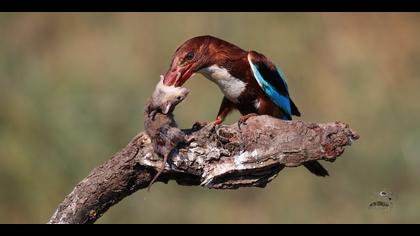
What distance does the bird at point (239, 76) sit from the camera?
3.56 m

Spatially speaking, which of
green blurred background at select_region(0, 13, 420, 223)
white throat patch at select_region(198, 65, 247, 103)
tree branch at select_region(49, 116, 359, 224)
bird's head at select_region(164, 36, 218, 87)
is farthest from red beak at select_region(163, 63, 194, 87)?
green blurred background at select_region(0, 13, 420, 223)

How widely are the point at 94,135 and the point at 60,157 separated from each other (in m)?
0.24

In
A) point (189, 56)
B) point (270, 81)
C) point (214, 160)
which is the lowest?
point (214, 160)

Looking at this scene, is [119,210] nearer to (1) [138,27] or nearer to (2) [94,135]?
(2) [94,135]

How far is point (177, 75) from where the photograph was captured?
11.2ft

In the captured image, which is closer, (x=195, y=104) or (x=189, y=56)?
(x=189, y=56)

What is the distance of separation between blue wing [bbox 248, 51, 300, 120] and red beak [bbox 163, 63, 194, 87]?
468 mm

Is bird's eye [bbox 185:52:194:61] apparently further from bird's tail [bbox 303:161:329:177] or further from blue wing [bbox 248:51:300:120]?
bird's tail [bbox 303:161:329:177]

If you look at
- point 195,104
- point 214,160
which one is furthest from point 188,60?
point 195,104

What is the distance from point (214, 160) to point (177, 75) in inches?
24.9

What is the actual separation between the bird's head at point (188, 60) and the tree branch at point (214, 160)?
495mm

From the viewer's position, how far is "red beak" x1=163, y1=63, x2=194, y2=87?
3.36 m

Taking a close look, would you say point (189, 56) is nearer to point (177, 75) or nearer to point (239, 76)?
point (177, 75)
